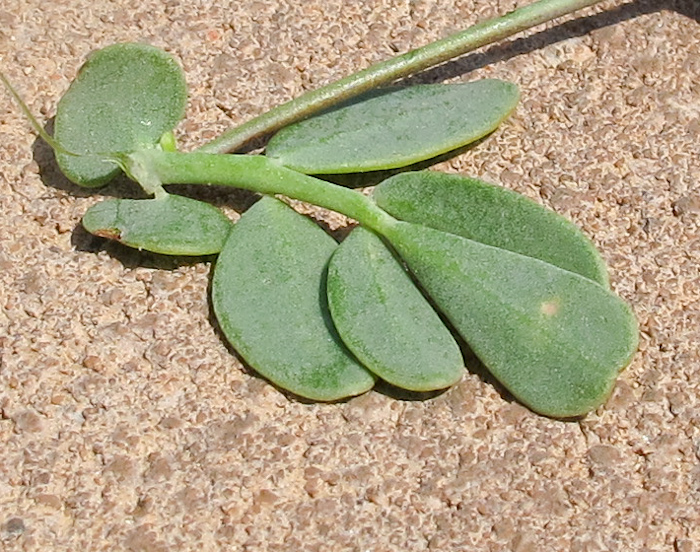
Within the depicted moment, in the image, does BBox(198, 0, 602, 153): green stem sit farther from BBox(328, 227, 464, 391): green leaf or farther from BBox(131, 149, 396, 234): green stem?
BBox(328, 227, 464, 391): green leaf

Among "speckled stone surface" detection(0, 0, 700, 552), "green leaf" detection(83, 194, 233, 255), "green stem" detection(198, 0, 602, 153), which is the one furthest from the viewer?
"green stem" detection(198, 0, 602, 153)

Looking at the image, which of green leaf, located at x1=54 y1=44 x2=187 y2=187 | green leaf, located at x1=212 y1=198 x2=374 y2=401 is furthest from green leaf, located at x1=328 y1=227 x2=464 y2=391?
green leaf, located at x1=54 y1=44 x2=187 y2=187

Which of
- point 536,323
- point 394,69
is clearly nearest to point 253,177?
point 394,69

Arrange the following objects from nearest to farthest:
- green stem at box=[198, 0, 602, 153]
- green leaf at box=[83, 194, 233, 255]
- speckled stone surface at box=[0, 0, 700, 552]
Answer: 1. speckled stone surface at box=[0, 0, 700, 552]
2. green leaf at box=[83, 194, 233, 255]
3. green stem at box=[198, 0, 602, 153]

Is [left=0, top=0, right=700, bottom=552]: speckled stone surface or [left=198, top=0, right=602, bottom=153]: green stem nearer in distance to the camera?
[left=0, top=0, right=700, bottom=552]: speckled stone surface

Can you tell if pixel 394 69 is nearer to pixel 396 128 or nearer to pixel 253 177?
pixel 396 128

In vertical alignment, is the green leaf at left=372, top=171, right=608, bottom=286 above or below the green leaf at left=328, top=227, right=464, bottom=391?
above

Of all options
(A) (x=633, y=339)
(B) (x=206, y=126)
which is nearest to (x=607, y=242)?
(A) (x=633, y=339)
